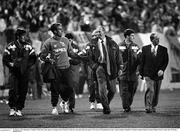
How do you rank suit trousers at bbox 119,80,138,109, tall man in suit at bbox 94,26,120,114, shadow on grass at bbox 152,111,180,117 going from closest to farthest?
shadow on grass at bbox 152,111,180,117
tall man in suit at bbox 94,26,120,114
suit trousers at bbox 119,80,138,109

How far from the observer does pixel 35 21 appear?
23984 millimetres

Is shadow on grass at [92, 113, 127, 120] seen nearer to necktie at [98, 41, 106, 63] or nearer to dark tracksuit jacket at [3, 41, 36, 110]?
necktie at [98, 41, 106, 63]

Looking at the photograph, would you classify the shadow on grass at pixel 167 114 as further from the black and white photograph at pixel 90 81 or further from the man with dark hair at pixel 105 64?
the man with dark hair at pixel 105 64

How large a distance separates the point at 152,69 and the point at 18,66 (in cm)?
337

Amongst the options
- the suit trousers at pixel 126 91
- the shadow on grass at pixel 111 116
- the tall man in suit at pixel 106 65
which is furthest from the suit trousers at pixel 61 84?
the suit trousers at pixel 126 91

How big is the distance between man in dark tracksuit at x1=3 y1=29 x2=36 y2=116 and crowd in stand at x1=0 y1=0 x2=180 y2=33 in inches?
347

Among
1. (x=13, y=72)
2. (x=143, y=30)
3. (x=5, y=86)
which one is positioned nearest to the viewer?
(x=13, y=72)

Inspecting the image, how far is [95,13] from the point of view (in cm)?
2673

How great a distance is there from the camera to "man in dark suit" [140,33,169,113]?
1441cm

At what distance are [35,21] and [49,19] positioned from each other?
102cm

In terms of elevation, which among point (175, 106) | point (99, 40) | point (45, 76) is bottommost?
point (175, 106)

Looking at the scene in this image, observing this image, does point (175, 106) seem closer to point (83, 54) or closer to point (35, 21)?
point (83, 54)

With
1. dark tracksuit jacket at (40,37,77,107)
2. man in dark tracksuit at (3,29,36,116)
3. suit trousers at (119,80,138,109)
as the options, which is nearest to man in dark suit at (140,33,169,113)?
suit trousers at (119,80,138,109)

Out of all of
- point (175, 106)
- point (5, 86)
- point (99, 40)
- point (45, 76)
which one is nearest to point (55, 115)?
point (45, 76)
